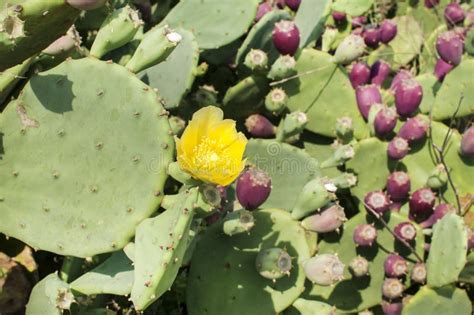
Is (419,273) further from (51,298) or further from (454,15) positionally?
(454,15)

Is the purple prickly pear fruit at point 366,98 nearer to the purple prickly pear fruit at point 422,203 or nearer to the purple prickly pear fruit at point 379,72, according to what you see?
the purple prickly pear fruit at point 379,72

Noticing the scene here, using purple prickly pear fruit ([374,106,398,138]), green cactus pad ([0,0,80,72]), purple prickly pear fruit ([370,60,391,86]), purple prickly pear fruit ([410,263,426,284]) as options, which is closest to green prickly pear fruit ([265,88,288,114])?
purple prickly pear fruit ([374,106,398,138])

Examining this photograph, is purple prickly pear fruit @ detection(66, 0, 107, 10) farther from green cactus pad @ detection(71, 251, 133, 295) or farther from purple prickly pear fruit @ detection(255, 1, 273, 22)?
purple prickly pear fruit @ detection(255, 1, 273, 22)

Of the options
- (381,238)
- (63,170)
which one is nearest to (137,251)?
(63,170)

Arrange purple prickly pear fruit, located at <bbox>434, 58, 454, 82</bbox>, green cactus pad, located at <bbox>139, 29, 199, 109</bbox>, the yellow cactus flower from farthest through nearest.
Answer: purple prickly pear fruit, located at <bbox>434, 58, 454, 82</bbox> < green cactus pad, located at <bbox>139, 29, 199, 109</bbox> < the yellow cactus flower

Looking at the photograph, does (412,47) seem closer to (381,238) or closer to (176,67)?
(381,238)

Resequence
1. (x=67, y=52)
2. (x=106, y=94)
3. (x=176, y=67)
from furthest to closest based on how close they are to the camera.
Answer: (x=176, y=67)
(x=67, y=52)
(x=106, y=94)
